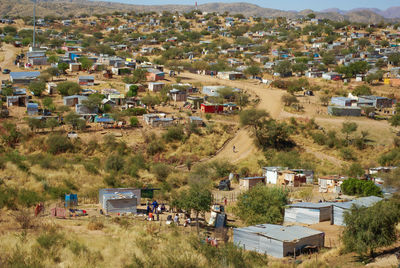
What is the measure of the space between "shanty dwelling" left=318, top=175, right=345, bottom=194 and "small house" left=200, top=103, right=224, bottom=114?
14612mm

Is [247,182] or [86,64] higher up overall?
[86,64]

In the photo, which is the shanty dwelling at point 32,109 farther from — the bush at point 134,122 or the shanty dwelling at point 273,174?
the shanty dwelling at point 273,174

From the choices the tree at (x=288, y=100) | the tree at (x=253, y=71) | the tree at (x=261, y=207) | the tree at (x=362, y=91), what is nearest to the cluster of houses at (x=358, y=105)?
the tree at (x=362, y=91)

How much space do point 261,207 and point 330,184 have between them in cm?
699

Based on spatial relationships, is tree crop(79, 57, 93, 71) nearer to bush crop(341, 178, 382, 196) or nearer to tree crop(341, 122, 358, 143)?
tree crop(341, 122, 358, 143)

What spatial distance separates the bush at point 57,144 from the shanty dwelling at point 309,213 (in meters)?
15.8

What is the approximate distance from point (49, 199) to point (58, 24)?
257ft

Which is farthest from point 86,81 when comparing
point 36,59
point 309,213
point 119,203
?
point 309,213

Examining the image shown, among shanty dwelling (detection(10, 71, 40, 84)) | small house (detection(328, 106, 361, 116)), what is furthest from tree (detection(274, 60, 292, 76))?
shanty dwelling (detection(10, 71, 40, 84))

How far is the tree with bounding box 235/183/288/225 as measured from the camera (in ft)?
54.1

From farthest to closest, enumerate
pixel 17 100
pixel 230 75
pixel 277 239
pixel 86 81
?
pixel 230 75 < pixel 86 81 < pixel 17 100 < pixel 277 239

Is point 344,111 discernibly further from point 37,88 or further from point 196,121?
point 37,88

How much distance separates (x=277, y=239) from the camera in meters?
13.0

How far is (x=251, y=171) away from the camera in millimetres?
27406
